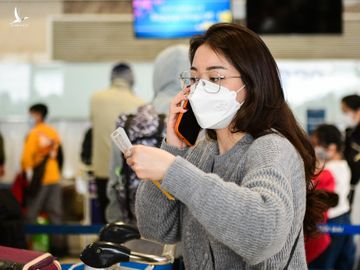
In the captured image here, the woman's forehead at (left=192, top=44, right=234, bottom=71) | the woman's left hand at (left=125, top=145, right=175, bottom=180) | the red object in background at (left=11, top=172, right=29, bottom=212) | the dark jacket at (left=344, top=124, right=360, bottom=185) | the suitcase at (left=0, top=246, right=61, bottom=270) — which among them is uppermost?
the woman's forehead at (left=192, top=44, right=234, bottom=71)

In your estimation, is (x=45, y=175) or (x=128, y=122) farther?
(x=45, y=175)

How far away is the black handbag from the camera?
7469 mm

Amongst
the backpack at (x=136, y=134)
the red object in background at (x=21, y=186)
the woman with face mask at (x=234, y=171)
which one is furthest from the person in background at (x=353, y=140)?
the woman with face mask at (x=234, y=171)

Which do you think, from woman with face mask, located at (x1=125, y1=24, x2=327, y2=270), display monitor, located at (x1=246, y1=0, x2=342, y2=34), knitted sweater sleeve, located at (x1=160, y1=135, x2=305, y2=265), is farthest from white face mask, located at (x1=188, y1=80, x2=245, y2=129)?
display monitor, located at (x1=246, y1=0, x2=342, y2=34)

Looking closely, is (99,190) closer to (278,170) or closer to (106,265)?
(106,265)

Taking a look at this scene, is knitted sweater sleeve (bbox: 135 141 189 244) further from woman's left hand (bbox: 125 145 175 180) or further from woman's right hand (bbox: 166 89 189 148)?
woman's left hand (bbox: 125 145 175 180)

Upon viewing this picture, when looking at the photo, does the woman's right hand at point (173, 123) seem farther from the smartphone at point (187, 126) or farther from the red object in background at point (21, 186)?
the red object in background at point (21, 186)

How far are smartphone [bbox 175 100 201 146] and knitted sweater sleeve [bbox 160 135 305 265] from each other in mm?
383

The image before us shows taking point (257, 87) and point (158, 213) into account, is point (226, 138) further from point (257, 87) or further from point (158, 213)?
point (158, 213)

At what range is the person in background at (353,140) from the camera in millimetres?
6262

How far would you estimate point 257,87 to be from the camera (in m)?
1.88

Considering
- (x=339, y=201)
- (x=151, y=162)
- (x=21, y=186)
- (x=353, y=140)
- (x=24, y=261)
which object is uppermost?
(x=151, y=162)

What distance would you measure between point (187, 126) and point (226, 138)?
0.14 metres

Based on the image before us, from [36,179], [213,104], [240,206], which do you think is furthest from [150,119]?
[36,179]
